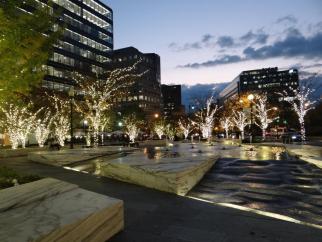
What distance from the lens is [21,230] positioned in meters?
4.16

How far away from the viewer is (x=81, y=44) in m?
104

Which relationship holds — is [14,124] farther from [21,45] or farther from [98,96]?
[21,45]

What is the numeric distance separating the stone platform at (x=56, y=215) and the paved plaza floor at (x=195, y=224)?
508mm

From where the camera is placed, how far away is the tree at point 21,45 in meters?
8.45

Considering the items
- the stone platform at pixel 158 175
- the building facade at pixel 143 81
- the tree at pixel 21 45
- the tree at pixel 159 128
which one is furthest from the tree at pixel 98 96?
the building facade at pixel 143 81

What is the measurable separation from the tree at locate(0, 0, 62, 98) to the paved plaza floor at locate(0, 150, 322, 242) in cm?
410

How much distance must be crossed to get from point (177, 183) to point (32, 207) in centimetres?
519

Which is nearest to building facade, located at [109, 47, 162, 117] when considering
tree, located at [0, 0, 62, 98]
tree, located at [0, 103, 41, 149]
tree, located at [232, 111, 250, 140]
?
tree, located at [232, 111, 250, 140]

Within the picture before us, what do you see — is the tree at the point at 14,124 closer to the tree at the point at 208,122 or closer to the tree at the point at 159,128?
the tree at the point at 208,122

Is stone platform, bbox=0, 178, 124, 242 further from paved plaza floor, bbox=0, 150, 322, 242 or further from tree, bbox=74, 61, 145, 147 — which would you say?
tree, bbox=74, 61, 145, 147

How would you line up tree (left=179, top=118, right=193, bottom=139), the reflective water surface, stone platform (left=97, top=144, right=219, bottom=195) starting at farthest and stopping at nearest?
tree (left=179, top=118, right=193, bottom=139) → stone platform (left=97, top=144, right=219, bottom=195) → the reflective water surface

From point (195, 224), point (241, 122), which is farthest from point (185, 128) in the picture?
point (195, 224)

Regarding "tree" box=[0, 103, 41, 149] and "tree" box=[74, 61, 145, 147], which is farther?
"tree" box=[0, 103, 41, 149]

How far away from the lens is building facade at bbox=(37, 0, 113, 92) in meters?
92.7
